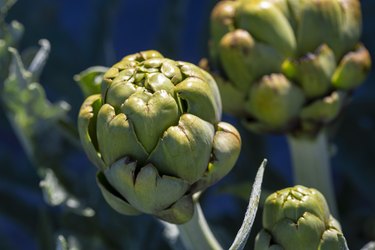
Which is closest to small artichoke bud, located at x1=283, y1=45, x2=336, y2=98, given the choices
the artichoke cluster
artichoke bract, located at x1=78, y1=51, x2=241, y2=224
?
the artichoke cluster

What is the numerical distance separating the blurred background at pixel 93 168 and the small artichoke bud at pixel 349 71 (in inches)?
6.8

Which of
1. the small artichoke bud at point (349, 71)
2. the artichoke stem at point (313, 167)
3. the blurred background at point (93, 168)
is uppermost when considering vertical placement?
the small artichoke bud at point (349, 71)

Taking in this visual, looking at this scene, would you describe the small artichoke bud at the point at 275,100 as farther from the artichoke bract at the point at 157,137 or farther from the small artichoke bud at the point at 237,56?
the artichoke bract at the point at 157,137

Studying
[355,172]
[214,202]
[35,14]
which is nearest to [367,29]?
[355,172]

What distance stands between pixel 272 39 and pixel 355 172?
412 mm

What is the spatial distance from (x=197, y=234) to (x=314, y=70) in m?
0.19

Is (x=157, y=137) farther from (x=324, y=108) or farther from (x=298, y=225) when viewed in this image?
(x=324, y=108)

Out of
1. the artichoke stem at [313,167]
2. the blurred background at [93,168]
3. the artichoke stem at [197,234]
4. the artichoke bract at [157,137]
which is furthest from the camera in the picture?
the blurred background at [93,168]

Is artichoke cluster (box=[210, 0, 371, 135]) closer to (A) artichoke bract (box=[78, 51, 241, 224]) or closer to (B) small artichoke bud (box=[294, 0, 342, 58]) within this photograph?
(B) small artichoke bud (box=[294, 0, 342, 58])

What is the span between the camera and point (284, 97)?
0.92m

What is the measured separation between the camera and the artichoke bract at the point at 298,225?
0.78 metres

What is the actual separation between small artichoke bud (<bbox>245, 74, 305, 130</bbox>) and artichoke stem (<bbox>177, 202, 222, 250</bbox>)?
4.8 inches

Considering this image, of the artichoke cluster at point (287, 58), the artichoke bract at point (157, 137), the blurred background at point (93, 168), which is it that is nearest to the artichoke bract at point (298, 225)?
the artichoke bract at point (157, 137)

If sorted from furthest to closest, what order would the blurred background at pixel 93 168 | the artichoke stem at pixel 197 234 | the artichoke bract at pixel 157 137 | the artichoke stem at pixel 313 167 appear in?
the blurred background at pixel 93 168 < the artichoke stem at pixel 313 167 < the artichoke stem at pixel 197 234 < the artichoke bract at pixel 157 137
